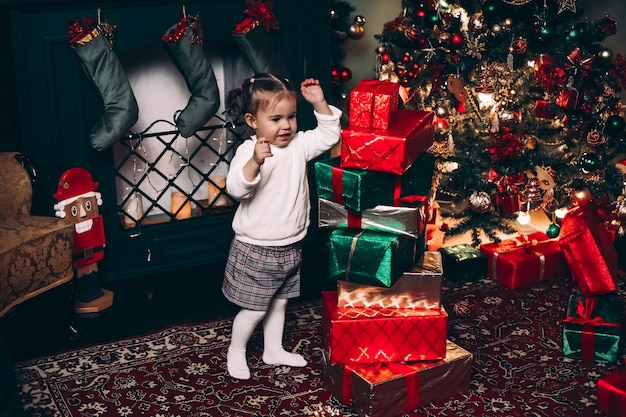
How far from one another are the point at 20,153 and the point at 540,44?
2627mm

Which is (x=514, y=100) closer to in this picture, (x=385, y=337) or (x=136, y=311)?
(x=385, y=337)

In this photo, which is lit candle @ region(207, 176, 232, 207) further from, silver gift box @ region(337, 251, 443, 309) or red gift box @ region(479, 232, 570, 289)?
silver gift box @ region(337, 251, 443, 309)

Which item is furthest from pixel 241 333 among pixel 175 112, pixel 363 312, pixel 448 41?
pixel 448 41

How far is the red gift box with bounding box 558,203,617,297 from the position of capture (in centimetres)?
333

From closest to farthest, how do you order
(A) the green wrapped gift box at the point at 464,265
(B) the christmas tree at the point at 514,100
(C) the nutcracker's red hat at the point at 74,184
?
(C) the nutcracker's red hat at the point at 74,184
(A) the green wrapped gift box at the point at 464,265
(B) the christmas tree at the point at 514,100

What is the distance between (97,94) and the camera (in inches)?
153

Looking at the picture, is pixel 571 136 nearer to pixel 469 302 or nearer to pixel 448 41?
pixel 448 41

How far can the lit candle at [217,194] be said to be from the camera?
4.48 m

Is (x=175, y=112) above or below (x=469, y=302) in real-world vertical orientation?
above

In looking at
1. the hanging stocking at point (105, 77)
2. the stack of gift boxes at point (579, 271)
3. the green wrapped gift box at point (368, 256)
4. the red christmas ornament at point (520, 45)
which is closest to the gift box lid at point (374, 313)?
the green wrapped gift box at point (368, 256)

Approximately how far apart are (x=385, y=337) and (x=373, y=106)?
0.81m

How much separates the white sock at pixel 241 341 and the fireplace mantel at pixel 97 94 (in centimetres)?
124

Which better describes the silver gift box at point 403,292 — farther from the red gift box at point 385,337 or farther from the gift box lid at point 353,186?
the gift box lid at point 353,186

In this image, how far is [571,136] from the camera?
169 inches
